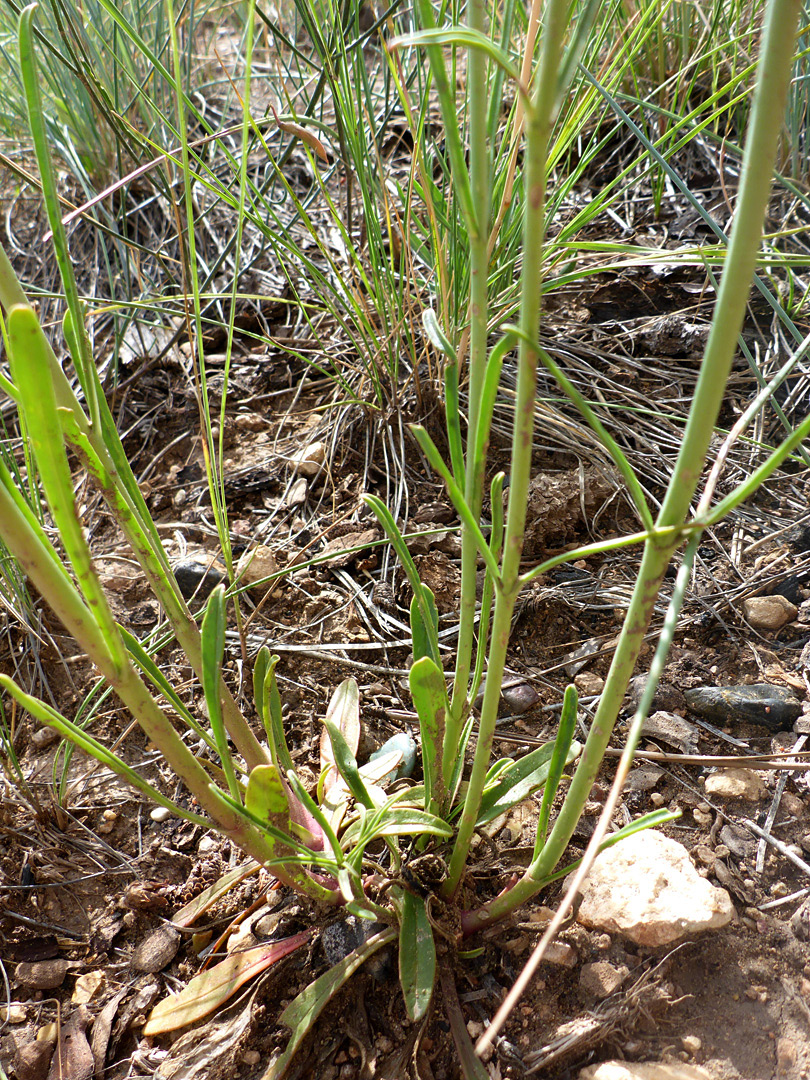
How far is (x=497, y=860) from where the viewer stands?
904 mm

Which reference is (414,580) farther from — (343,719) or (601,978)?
(601,978)

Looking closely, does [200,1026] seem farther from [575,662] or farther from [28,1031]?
[575,662]

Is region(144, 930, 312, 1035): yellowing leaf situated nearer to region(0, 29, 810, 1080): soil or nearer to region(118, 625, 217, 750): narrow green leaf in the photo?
region(0, 29, 810, 1080): soil

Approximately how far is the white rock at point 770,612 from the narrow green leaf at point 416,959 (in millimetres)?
722

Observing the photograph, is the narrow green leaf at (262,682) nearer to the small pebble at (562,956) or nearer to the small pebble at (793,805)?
the small pebble at (562,956)

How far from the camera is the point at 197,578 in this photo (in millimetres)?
1302

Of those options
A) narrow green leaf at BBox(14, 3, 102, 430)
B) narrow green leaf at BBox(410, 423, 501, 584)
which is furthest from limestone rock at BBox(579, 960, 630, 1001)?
narrow green leaf at BBox(14, 3, 102, 430)

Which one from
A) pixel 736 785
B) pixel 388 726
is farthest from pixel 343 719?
pixel 736 785

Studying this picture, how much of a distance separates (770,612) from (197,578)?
0.98m

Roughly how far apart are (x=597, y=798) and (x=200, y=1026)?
553mm

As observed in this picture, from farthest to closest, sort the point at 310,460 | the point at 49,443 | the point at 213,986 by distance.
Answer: the point at 310,460
the point at 213,986
the point at 49,443

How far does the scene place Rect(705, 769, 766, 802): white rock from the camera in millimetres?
956

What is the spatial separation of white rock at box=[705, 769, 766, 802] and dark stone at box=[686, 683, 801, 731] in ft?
0.28

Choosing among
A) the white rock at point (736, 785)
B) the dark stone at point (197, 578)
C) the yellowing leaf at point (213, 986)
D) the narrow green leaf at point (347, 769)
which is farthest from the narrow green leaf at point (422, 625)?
the dark stone at point (197, 578)
